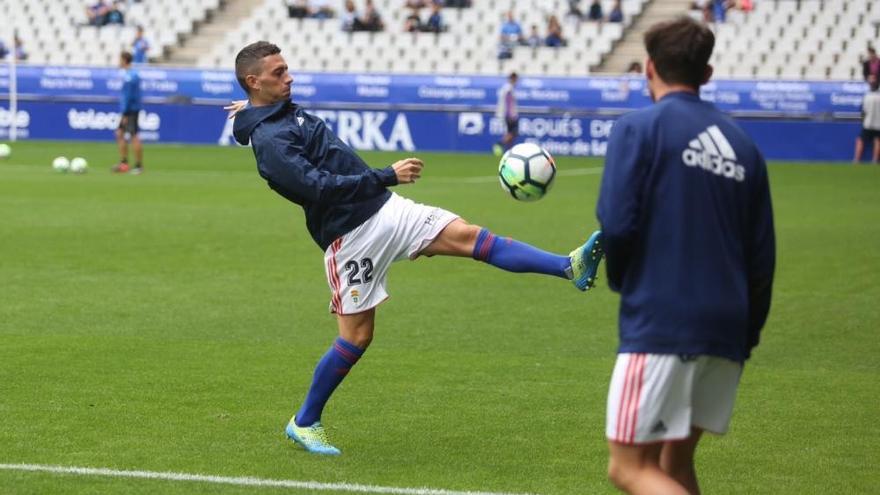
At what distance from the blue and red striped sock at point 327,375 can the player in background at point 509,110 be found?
2606cm

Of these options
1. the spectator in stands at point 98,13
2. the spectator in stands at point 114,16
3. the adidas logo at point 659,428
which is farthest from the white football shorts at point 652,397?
the spectator in stands at point 98,13

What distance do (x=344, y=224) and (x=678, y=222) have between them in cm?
287

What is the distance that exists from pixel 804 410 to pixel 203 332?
4.57 metres

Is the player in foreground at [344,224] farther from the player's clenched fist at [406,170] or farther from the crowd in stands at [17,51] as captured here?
the crowd in stands at [17,51]

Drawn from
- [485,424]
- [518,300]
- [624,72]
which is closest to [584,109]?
[624,72]

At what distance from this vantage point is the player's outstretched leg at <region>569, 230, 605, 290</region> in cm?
667

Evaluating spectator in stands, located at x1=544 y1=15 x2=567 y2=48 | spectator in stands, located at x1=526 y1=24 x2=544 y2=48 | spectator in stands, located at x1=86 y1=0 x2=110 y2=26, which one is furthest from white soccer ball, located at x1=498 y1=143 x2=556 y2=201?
spectator in stands, located at x1=86 y1=0 x2=110 y2=26

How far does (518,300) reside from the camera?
1277 cm

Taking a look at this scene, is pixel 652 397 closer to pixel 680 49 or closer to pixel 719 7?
pixel 680 49

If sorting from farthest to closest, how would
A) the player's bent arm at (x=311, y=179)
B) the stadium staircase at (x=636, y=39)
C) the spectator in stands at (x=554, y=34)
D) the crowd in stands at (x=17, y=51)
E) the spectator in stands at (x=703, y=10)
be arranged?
1. the crowd in stands at (x=17, y=51)
2. the spectator in stands at (x=554, y=34)
3. the stadium staircase at (x=636, y=39)
4. the spectator in stands at (x=703, y=10)
5. the player's bent arm at (x=311, y=179)

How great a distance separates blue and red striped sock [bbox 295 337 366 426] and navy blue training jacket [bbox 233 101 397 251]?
0.53 m

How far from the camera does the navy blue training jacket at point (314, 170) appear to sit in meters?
6.94

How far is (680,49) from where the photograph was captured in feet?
15.1

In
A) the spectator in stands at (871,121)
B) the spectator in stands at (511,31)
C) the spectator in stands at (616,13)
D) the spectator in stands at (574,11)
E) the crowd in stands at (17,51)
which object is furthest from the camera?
the crowd in stands at (17,51)
